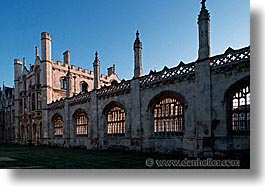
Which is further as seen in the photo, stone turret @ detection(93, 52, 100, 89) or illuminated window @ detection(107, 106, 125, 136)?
stone turret @ detection(93, 52, 100, 89)

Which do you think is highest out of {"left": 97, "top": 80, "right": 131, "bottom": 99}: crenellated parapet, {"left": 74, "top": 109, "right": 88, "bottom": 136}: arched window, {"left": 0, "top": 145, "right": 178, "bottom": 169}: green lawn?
{"left": 97, "top": 80, "right": 131, "bottom": 99}: crenellated parapet

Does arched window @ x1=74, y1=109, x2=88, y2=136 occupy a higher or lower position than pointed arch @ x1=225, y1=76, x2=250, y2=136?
lower

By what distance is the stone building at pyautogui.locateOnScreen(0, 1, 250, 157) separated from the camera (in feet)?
25.6

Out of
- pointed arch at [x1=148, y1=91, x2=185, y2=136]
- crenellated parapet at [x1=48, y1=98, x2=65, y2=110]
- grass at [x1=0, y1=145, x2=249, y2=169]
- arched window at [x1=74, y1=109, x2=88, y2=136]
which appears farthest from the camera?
crenellated parapet at [x1=48, y1=98, x2=65, y2=110]

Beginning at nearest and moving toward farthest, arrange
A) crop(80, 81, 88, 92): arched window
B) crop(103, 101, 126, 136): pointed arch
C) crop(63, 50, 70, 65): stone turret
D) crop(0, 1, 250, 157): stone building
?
crop(0, 1, 250, 157): stone building < crop(103, 101, 126, 136): pointed arch < crop(63, 50, 70, 65): stone turret < crop(80, 81, 88, 92): arched window

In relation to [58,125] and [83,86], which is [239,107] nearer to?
[58,125]

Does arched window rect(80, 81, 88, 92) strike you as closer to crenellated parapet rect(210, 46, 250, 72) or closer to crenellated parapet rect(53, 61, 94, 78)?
crenellated parapet rect(53, 61, 94, 78)

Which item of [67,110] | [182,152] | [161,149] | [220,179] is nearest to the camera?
[220,179]

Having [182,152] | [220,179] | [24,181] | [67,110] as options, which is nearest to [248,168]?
[220,179]

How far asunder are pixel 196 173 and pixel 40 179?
4.27 m

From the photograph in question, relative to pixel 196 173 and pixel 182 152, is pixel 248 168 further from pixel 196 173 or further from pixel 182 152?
pixel 182 152

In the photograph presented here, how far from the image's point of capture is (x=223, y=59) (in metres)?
8.17

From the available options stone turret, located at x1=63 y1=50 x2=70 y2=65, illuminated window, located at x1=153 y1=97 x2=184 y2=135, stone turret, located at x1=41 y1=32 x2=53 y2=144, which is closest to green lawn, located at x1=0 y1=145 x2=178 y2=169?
illuminated window, located at x1=153 y1=97 x2=184 y2=135

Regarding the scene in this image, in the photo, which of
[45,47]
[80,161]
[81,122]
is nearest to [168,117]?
[80,161]
